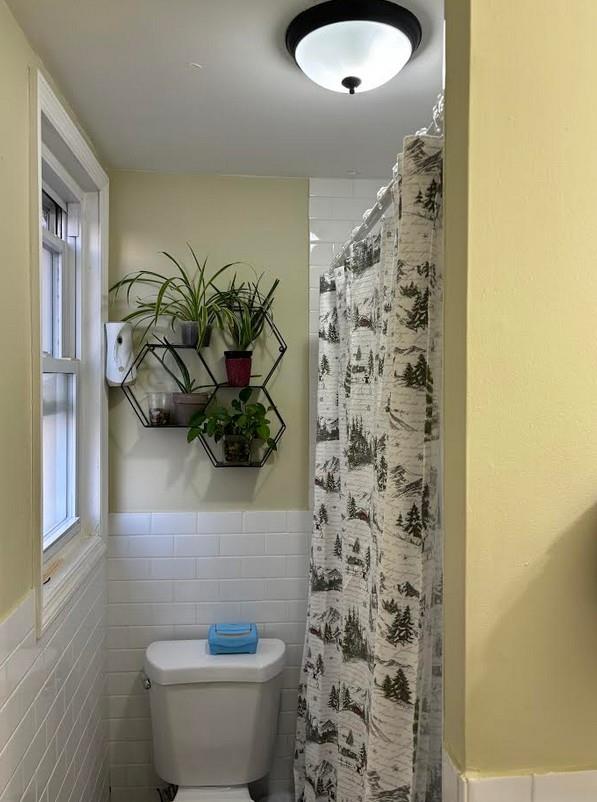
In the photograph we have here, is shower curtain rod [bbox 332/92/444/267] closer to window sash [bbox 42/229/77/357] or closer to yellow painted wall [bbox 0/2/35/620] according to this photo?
yellow painted wall [bbox 0/2/35/620]

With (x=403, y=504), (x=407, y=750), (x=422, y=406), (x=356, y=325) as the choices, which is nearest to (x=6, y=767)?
(x=407, y=750)

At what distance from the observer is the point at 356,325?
64.4 inches

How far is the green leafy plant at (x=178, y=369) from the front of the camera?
2.28m

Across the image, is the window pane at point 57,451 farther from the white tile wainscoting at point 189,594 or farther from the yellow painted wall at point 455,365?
the yellow painted wall at point 455,365

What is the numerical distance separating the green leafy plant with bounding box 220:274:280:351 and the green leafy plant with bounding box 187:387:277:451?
0.19m

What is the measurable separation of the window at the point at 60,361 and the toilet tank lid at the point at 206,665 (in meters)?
0.52

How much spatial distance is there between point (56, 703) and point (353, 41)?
5.47ft

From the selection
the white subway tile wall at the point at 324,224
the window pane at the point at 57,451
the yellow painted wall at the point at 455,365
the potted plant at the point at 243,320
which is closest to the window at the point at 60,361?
the window pane at the point at 57,451

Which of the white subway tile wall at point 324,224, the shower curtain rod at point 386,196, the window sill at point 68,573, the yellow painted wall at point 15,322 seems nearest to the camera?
the shower curtain rod at point 386,196

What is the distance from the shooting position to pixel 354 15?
1298 mm

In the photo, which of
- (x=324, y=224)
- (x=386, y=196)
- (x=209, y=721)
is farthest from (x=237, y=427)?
(x=386, y=196)

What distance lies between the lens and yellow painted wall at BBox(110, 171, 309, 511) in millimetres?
2324

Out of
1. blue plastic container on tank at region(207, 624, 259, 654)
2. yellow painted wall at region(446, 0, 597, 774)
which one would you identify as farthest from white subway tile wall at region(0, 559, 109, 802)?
yellow painted wall at region(446, 0, 597, 774)

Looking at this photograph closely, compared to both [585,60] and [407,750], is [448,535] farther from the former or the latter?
[585,60]
